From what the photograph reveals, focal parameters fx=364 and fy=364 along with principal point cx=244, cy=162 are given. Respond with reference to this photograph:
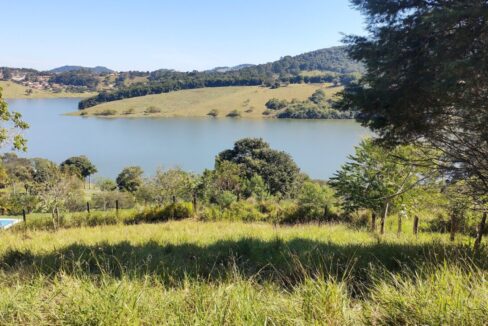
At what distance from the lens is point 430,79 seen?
4.38 metres

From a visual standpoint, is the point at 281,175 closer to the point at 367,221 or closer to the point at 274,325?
the point at 367,221

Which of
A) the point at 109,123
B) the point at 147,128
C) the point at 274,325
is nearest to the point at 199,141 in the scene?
the point at 147,128

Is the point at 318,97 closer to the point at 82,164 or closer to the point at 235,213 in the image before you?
the point at 82,164

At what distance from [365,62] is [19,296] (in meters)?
4.80

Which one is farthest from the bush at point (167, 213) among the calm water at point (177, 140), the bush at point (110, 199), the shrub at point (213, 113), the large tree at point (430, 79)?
the shrub at point (213, 113)

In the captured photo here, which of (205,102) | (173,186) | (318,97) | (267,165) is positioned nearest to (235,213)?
(173,186)

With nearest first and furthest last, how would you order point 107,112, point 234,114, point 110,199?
point 110,199
point 234,114
point 107,112

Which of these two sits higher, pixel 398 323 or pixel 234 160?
pixel 398 323

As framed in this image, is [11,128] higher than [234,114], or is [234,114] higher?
[11,128]

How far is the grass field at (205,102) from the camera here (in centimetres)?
12169

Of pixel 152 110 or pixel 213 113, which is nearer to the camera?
pixel 213 113

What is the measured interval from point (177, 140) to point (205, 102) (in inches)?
1867

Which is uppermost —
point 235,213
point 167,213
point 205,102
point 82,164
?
point 205,102

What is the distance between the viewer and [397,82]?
15.6 ft
